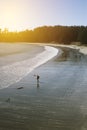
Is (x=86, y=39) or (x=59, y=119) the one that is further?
(x=86, y=39)

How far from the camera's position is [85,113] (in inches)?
552

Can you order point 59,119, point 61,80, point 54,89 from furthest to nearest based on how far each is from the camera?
point 61,80 → point 54,89 → point 59,119

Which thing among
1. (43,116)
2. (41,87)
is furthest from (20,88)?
(43,116)

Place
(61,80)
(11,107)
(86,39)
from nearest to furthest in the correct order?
1. (11,107)
2. (61,80)
3. (86,39)

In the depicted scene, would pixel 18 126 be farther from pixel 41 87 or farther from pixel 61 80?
pixel 61 80

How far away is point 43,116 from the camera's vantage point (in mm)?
13445

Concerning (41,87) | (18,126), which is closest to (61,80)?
(41,87)

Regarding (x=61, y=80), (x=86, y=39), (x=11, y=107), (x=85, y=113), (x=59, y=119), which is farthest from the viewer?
(x=86, y=39)

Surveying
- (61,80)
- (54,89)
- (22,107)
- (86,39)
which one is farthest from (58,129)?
(86,39)

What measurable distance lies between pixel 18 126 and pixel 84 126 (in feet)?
9.20

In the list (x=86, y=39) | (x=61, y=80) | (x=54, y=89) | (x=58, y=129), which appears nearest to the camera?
(x=58, y=129)

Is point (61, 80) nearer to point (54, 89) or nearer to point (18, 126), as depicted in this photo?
point (54, 89)

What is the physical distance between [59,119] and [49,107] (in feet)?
7.54

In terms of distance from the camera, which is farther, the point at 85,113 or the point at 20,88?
the point at 20,88
